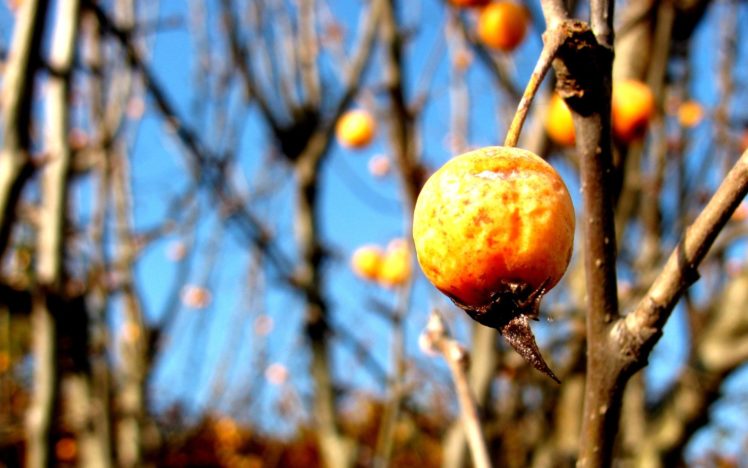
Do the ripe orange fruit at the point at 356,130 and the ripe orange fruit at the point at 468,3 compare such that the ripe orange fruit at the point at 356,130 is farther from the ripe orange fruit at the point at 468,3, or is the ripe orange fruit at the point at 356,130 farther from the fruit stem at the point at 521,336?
the fruit stem at the point at 521,336

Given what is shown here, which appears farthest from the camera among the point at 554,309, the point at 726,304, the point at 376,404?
the point at 376,404

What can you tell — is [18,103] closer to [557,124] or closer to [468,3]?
[557,124]

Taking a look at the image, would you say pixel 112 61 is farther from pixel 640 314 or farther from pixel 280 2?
pixel 640 314

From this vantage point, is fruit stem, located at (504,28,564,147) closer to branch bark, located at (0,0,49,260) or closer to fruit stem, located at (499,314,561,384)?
fruit stem, located at (499,314,561,384)

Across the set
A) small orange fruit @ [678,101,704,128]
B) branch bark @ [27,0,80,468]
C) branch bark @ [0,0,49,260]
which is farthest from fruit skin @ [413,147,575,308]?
small orange fruit @ [678,101,704,128]

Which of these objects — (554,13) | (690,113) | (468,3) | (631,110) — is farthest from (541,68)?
(690,113)

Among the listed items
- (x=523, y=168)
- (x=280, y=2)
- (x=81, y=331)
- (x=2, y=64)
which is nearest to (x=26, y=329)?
(x=81, y=331)

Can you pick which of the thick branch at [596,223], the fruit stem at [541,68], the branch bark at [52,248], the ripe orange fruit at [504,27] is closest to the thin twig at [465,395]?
the thick branch at [596,223]
